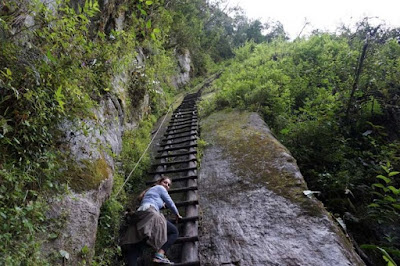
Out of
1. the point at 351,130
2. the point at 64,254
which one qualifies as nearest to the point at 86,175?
the point at 64,254

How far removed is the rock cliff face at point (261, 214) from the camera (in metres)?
2.80

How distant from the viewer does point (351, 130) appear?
556 centimetres

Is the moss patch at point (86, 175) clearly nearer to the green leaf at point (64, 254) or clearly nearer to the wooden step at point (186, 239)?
the green leaf at point (64, 254)

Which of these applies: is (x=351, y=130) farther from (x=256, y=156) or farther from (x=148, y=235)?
(x=148, y=235)

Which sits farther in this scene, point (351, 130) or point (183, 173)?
point (351, 130)

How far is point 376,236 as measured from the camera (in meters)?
3.53

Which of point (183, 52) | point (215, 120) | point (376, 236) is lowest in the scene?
point (376, 236)

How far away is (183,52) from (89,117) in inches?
576

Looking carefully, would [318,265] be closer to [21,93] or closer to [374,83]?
[21,93]

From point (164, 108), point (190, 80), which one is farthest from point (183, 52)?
point (164, 108)

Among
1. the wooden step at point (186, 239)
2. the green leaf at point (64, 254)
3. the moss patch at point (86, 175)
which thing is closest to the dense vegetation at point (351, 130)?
the wooden step at point (186, 239)

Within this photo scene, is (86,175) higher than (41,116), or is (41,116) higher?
(41,116)

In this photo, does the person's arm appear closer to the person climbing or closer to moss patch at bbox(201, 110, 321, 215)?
the person climbing

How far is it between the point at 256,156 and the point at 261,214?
155 centimetres
